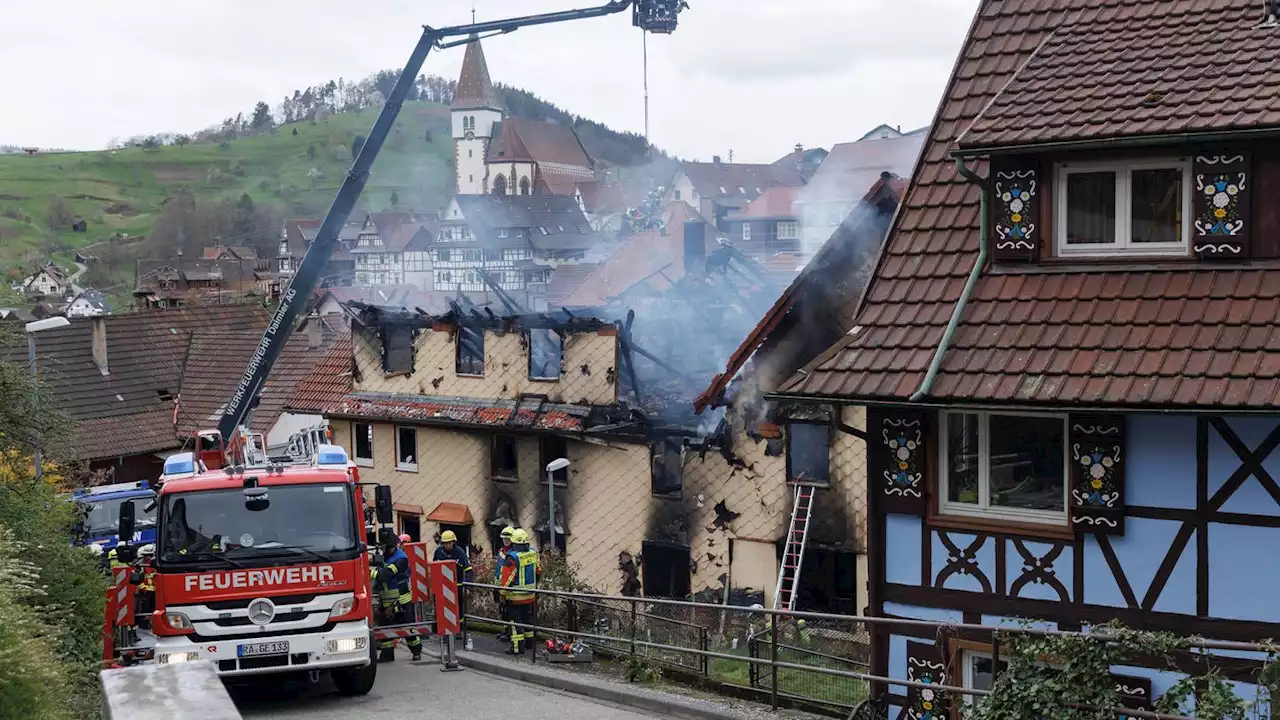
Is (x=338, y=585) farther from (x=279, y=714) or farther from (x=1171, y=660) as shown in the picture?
(x=1171, y=660)

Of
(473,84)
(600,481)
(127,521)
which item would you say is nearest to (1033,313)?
(127,521)

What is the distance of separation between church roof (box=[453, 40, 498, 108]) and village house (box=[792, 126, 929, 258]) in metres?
91.8

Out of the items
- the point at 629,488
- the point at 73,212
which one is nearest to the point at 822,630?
the point at 629,488

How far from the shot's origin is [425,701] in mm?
13633

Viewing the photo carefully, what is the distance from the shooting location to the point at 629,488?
79.6ft

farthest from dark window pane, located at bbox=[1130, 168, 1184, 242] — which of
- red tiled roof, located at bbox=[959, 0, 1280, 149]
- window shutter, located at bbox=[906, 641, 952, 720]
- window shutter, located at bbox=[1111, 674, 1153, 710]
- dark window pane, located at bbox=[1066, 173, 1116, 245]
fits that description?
window shutter, located at bbox=[906, 641, 952, 720]

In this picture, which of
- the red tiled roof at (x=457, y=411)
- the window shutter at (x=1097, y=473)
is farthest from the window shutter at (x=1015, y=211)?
the red tiled roof at (x=457, y=411)

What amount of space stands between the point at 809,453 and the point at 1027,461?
383 inches

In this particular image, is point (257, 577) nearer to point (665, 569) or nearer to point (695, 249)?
point (665, 569)

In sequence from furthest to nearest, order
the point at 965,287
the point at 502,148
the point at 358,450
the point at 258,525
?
the point at 502,148 < the point at 358,450 < the point at 258,525 < the point at 965,287

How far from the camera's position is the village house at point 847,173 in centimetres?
4959

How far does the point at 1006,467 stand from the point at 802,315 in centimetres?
928

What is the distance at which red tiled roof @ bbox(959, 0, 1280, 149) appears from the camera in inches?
429

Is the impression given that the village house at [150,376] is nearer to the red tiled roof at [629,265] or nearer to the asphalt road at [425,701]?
the red tiled roof at [629,265]
